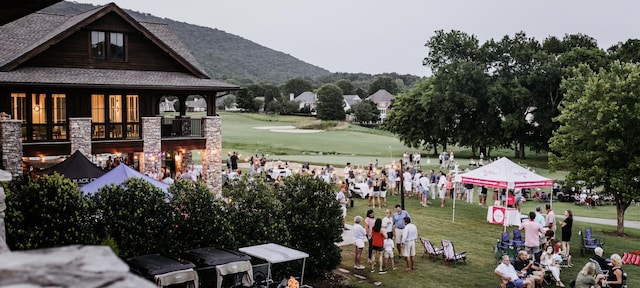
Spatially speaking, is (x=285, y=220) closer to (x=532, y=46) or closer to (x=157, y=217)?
(x=157, y=217)

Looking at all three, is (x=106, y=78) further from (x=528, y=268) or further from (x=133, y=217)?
(x=528, y=268)

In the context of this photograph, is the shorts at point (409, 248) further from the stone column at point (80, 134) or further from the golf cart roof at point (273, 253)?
the stone column at point (80, 134)

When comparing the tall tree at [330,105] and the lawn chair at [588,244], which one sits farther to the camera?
the tall tree at [330,105]

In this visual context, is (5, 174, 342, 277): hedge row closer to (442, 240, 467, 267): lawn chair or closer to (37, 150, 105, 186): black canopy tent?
(442, 240, 467, 267): lawn chair

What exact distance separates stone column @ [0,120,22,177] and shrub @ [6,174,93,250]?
10683mm

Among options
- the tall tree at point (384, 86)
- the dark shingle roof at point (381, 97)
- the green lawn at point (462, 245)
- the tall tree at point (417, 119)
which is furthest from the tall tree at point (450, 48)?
the tall tree at point (384, 86)

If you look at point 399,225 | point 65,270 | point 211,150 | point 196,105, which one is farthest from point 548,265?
point 196,105

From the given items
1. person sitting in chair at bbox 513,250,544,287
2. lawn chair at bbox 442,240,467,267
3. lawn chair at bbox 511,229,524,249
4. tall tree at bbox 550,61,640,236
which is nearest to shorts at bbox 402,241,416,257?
lawn chair at bbox 442,240,467,267

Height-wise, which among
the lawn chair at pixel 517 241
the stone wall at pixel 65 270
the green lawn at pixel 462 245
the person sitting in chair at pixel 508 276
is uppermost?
the stone wall at pixel 65 270

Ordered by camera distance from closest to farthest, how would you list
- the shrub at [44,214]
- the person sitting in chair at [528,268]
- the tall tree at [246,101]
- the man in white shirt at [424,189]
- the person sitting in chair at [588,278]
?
the shrub at [44,214]
the person sitting in chair at [588,278]
the person sitting in chair at [528,268]
the man in white shirt at [424,189]
the tall tree at [246,101]

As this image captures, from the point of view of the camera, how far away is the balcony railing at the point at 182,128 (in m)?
28.4

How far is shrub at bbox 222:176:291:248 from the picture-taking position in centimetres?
1445

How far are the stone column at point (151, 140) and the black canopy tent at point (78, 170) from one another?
5530 millimetres

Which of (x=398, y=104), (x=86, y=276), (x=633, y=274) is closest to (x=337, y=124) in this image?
(x=398, y=104)
